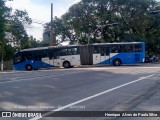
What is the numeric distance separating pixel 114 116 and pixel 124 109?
3.33ft

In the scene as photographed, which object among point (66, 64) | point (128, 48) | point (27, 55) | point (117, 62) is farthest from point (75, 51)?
point (128, 48)

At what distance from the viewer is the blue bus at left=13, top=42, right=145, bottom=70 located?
136 feet

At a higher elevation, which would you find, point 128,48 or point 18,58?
point 128,48

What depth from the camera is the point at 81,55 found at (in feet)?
140

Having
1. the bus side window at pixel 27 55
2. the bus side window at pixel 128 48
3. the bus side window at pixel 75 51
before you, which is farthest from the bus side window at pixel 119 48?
the bus side window at pixel 27 55

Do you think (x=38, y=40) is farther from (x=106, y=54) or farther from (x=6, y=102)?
(x=6, y=102)

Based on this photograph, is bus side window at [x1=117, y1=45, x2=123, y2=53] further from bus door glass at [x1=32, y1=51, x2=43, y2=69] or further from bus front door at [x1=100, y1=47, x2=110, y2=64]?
bus door glass at [x1=32, y1=51, x2=43, y2=69]

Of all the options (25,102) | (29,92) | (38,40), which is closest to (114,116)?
(25,102)

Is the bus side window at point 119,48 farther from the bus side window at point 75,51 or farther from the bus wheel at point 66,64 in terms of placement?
the bus wheel at point 66,64

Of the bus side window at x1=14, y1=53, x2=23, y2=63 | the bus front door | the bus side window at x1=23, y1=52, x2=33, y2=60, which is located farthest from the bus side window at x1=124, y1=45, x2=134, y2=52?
the bus side window at x1=14, y1=53, x2=23, y2=63

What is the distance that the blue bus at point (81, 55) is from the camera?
41.6 meters

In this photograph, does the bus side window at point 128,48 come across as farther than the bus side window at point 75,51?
No

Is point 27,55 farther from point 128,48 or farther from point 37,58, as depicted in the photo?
point 128,48

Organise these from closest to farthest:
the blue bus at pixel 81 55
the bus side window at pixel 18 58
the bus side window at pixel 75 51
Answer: the blue bus at pixel 81 55 → the bus side window at pixel 75 51 → the bus side window at pixel 18 58
